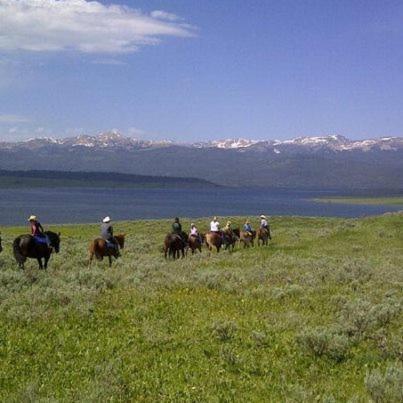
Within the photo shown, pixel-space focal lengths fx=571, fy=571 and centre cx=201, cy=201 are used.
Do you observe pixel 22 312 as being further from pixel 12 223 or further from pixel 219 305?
pixel 12 223

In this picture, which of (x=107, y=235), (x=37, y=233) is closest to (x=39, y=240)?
(x=37, y=233)

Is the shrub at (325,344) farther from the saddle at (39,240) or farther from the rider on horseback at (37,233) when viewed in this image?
the rider on horseback at (37,233)

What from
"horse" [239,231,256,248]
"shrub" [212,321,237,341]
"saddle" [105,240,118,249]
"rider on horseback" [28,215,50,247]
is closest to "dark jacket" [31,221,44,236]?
"rider on horseback" [28,215,50,247]

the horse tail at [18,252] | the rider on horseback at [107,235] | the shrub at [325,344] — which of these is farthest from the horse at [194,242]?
the shrub at [325,344]

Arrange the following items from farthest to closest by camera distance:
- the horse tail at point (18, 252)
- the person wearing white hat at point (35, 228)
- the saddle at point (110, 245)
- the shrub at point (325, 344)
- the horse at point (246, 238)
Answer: the horse at point (246, 238) → the saddle at point (110, 245) → the person wearing white hat at point (35, 228) → the horse tail at point (18, 252) → the shrub at point (325, 344)

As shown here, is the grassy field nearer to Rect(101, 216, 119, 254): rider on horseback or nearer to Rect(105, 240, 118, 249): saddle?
Rect(105, 240, 118, 249): saddle

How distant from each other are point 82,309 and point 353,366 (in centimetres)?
657

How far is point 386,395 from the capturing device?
868cm

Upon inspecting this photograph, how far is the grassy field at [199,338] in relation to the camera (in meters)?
9.19

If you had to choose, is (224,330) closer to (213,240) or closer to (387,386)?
(387,386)

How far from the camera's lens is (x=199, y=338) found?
1198 cm

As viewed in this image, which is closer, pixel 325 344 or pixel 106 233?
pixel 325 344

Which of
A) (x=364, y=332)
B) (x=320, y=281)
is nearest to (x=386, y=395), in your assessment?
(x=364, y=332)

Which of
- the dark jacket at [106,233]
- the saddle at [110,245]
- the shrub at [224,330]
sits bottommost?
the saddle at [110,245]
